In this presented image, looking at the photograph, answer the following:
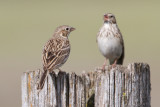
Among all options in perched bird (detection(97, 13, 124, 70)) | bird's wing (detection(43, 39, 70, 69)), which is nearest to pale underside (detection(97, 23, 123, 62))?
perched bird (detection(97, 13, 124, 70))

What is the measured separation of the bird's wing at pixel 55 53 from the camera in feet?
27.0

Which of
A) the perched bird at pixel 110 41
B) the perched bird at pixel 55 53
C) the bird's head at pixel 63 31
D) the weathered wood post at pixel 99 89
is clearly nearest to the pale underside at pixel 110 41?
the perched bird at pixel 110 41

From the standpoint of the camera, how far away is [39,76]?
21.8ft

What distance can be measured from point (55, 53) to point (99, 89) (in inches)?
103

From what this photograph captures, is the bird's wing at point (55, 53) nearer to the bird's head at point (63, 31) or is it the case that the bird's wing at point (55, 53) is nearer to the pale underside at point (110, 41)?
the bird's head at point (63, 31)

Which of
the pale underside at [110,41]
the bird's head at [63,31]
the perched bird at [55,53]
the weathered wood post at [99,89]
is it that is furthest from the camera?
the pale underside at [110,41]

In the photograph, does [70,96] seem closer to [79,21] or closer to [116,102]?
[116,102]

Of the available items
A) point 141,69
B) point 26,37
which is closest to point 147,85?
point 141,69

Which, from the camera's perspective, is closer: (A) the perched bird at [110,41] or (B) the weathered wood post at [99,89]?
(B) the weathered wood post at [99,89]

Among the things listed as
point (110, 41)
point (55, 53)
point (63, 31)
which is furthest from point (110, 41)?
point (55, 53)

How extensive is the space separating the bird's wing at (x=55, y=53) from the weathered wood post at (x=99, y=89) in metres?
1.24

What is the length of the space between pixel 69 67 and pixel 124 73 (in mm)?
19143

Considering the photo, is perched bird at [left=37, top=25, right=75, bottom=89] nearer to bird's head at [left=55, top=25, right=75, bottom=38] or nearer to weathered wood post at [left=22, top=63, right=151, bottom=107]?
bird's head at [left=55, top=25, right=75, bottom=38]

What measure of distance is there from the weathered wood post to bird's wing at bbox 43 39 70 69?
1242 mm
